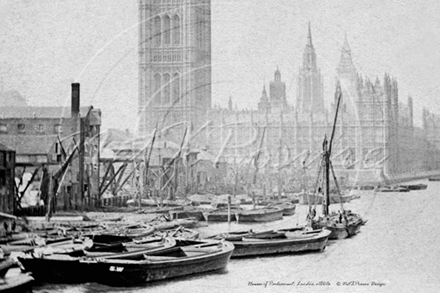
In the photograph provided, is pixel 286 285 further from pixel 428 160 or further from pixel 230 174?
pixel 230 174

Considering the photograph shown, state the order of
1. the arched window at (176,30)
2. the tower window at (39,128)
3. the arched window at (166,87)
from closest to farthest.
→ the tower window at (39,128), the arched window at (176,30), the arched window at (166,87)

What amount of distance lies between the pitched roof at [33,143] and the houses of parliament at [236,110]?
1747mm

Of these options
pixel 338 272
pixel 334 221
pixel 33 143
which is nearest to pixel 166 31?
pixel 33 143

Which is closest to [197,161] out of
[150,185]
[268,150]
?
[150,185]

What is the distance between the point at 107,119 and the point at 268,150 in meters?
11.3

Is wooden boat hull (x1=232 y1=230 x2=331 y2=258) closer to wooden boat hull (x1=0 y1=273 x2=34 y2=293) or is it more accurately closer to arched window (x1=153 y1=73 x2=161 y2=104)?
arched window (x1=153 y1=73 x2=161 y2=104)

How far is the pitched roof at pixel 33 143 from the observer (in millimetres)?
10955

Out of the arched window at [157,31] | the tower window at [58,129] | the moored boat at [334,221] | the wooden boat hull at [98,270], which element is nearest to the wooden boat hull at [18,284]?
the wooden boat hull at [98,270]

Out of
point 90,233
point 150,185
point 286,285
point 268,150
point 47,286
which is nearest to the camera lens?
point 47,286

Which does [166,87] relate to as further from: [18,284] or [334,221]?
[18,284]

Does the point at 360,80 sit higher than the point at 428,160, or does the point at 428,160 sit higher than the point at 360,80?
the point at 360,80

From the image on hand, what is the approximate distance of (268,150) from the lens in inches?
876

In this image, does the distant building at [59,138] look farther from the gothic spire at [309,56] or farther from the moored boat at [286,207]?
the moored boat at [286,207]

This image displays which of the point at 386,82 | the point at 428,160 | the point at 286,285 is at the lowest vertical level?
the point at 286,285
